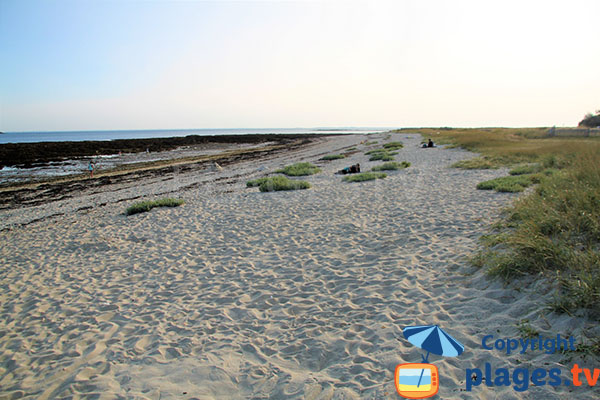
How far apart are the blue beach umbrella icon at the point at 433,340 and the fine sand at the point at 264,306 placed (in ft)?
0.30

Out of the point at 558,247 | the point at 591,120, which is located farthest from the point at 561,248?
the point at 591,120

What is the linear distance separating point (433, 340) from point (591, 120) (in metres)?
59.6

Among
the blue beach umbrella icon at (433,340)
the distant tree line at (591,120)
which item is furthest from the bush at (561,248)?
the distant tree line at (591,120)

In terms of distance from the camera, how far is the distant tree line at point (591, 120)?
46.3m

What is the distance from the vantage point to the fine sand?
3.18m

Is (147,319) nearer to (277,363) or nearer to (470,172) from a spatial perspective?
(277,363)

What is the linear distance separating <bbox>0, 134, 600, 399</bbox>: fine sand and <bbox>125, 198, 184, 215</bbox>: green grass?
5.29ft

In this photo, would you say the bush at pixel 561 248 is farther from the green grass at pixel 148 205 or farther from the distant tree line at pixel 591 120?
the distant tree line at pixel 591 120

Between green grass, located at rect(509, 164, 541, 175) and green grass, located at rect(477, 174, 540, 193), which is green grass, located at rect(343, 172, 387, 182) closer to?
green grass, located at rect(477, 174, 540, 193)

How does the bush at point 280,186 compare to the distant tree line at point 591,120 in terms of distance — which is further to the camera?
the distant tree line at point 591,120

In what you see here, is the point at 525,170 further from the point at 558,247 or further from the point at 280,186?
the point at 558,247

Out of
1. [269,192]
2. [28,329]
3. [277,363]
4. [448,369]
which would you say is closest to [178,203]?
[269,192]

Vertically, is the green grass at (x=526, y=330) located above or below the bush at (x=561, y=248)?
below

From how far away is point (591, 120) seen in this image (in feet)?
156
